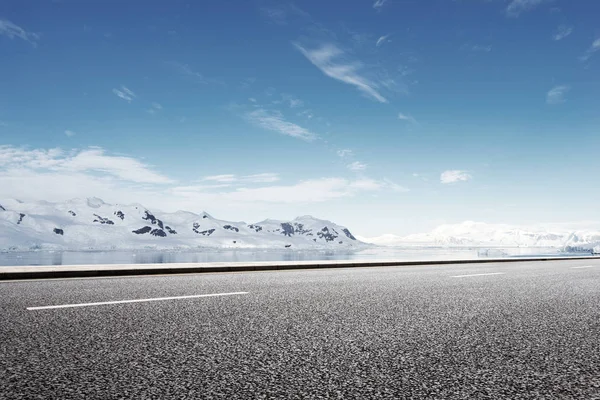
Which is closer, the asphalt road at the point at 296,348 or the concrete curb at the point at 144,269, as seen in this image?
the asphalt road at the point at 296,348

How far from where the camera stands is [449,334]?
4520 mm

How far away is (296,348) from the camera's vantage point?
3844mm

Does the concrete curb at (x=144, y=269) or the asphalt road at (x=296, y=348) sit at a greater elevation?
the concrete curb at (x=144, y=269)

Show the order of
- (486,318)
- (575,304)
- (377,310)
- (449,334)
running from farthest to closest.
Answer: (575,304), (377,310), (486,318), (449,334)

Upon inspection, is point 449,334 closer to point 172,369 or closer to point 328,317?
point 328,317

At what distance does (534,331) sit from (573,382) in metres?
1.81

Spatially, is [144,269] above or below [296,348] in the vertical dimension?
above

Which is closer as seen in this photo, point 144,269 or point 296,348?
point 296,348

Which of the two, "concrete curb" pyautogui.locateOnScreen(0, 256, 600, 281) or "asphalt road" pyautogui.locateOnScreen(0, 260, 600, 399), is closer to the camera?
"asphalt road" pyautogui.locateOnScreen(0, 260, 600, 399)

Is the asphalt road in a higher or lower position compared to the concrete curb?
lower

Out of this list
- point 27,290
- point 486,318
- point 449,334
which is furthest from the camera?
point 27,290

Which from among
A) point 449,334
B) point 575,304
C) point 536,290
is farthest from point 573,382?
point 536,290

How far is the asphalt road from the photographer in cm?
284

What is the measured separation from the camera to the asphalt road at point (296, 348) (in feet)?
9.33
